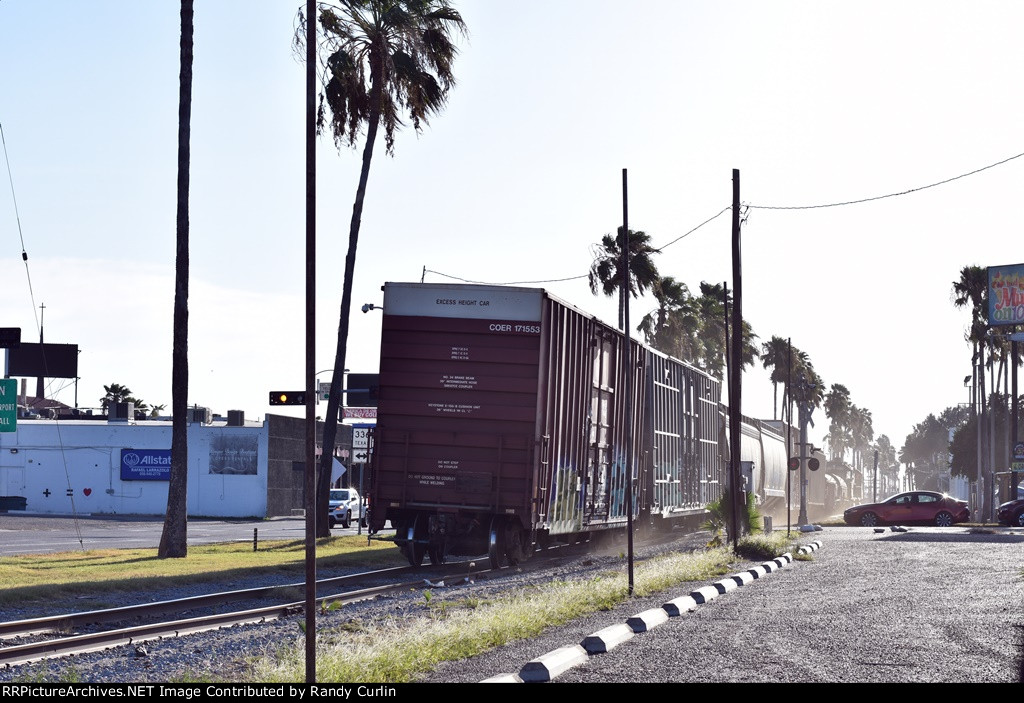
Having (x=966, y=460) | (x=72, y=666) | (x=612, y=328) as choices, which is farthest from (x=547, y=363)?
(x=966, y=460)

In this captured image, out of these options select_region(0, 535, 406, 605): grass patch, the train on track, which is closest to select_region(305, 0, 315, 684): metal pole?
select_region(0, 535, 406, 605): grass patch

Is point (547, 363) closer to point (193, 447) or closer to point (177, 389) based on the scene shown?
point (177, 389)

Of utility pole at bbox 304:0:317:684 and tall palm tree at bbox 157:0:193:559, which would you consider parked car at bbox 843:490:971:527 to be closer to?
tall palm tree at bbox 157:0:193:559

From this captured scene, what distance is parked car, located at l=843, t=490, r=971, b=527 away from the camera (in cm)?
4881

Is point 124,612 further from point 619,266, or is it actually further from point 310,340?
point 619,266

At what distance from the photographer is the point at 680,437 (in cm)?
3291

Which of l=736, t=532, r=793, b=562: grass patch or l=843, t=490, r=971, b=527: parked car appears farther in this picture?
l=843, t=490, r=971, b=527: parked car

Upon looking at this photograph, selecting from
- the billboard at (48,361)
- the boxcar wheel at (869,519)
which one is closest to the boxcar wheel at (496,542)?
the boxcar wheel at (869,519)

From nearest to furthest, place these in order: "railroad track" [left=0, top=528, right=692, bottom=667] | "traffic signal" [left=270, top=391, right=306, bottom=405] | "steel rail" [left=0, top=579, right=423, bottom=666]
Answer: "steel rail" [left=0, top=579, right=423, bottom=666], "railroad track" [left=0, top=528, right=692, bottom=667], "traffic signal" [left=270, top=391, right=306, bottom=405]

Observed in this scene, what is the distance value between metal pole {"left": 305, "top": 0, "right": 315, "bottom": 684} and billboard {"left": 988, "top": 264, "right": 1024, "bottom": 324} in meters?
47.3

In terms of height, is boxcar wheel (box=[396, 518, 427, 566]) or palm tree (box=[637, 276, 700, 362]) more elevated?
palm tree (box=[637, 276, 700, 362])

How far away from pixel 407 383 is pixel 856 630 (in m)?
10.2

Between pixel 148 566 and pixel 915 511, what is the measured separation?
34115mm

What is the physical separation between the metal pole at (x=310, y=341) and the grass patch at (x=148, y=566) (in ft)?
31.9
